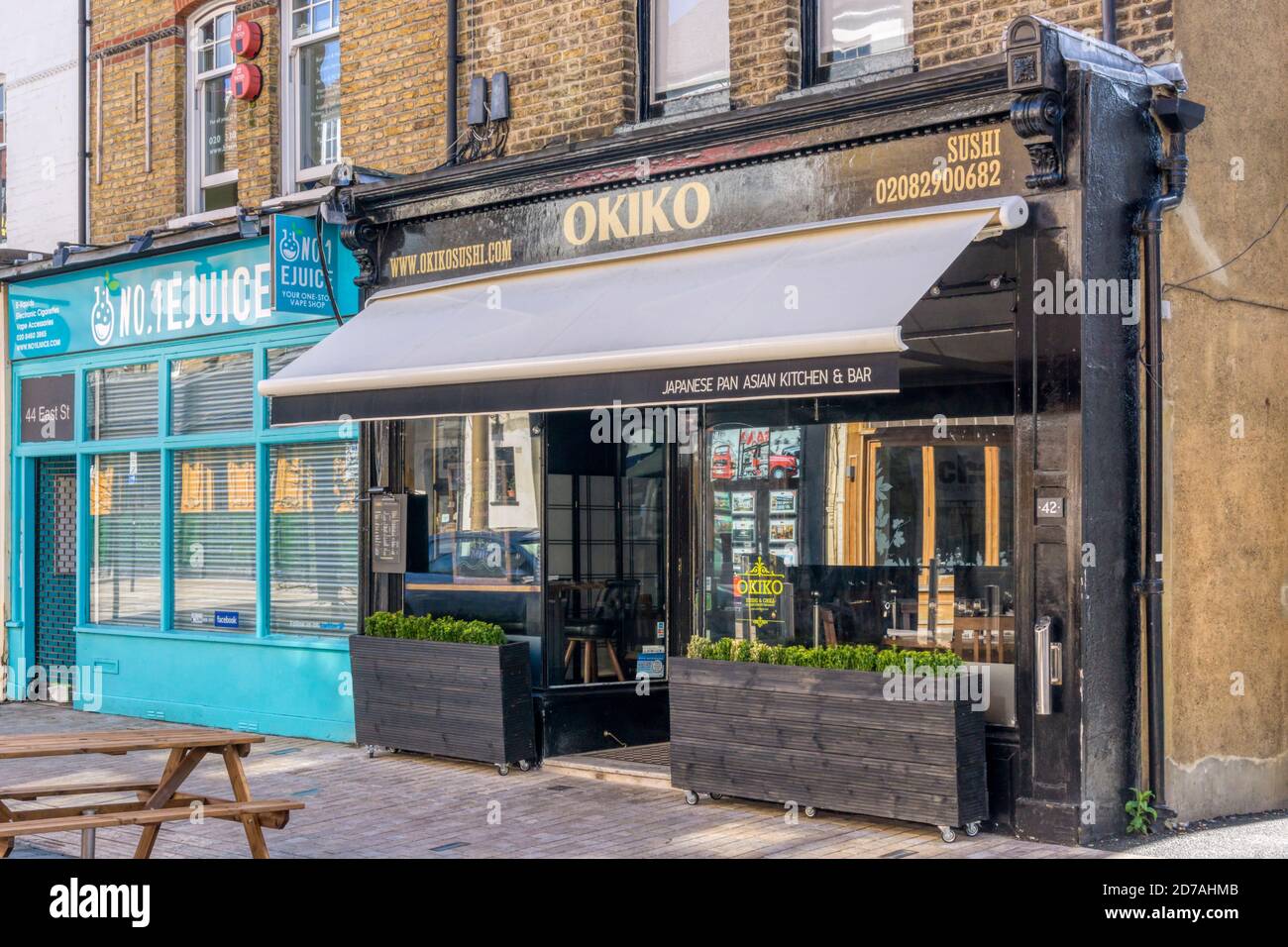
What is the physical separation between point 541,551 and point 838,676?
9.59 ft

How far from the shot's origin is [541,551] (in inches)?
393

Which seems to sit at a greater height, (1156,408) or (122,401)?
(122,401)

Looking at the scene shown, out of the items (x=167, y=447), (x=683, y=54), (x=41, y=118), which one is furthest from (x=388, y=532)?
(x=41, y=118)

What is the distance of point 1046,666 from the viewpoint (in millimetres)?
7188

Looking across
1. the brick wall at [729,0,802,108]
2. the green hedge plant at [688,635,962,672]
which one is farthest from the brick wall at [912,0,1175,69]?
the green hedge plant at [688,635,962,672]

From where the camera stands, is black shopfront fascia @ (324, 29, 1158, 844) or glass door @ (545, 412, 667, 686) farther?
glass door @ (545, 412, 667, 686)

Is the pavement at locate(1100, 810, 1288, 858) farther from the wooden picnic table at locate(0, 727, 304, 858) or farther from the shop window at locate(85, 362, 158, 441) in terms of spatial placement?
the shop window at locate(85, 362, 158, 441)

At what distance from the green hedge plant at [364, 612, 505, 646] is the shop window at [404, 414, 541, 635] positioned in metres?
0.21

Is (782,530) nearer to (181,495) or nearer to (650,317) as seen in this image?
(650,317)

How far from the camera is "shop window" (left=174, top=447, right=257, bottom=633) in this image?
12062mm

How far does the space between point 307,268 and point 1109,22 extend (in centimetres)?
586

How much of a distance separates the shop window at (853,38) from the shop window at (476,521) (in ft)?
10.1
